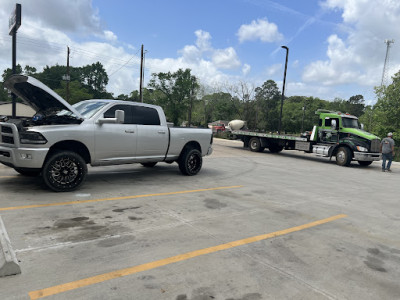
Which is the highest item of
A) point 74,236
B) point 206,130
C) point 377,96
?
point 377,96

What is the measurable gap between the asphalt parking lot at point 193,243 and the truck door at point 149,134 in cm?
92

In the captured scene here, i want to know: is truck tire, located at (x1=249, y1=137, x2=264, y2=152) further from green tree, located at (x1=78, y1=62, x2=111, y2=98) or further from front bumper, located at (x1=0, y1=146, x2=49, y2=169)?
green tree, located at (x1=78, y1=62, x2=111, y2=98)

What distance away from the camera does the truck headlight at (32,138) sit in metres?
5.52

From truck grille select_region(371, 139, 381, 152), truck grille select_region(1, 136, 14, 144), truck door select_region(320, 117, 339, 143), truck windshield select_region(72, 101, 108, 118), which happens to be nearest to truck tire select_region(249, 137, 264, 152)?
truck door select_region(320, 117, 339, 143)

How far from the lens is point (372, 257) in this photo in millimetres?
3822

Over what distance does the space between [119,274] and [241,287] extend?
1.23m

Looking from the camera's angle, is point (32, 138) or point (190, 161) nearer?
point (32, 138)

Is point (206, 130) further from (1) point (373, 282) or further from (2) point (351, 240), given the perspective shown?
(1) point (373, 282)

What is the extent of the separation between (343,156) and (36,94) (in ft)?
46.3

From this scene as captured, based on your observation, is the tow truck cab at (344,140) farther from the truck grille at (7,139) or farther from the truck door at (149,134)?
the truck grille at (7,139)

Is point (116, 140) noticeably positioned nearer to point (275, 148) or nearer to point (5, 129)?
point (5, 129)

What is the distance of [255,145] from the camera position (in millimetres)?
19531

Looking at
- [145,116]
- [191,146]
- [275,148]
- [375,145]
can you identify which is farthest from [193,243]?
[275,148]

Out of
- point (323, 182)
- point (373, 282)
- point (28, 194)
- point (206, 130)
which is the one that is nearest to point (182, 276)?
point (373, 282)
